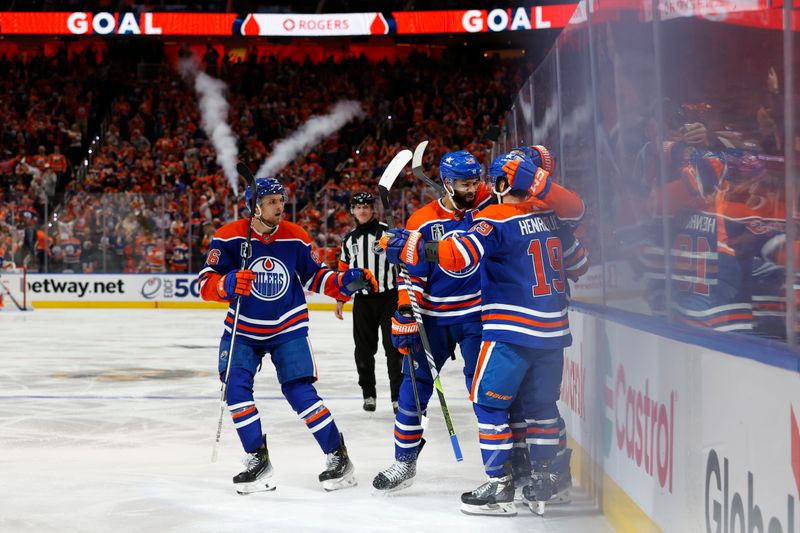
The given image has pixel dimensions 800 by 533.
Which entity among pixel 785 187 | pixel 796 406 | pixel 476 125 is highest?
pixel 476 125

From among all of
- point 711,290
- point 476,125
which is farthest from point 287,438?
point 476,125

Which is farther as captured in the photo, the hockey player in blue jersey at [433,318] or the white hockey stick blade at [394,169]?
the white hockey stick blade at [394,169]

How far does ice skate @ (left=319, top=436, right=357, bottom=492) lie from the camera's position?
475cm

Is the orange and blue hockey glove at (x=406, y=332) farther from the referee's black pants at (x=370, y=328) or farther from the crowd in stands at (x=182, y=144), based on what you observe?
the crowd in stands at (x=182, y=144)

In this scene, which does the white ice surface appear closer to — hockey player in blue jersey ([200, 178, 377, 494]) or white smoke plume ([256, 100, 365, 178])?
hockey player in blue jersey ([200, 178, 377, 494])

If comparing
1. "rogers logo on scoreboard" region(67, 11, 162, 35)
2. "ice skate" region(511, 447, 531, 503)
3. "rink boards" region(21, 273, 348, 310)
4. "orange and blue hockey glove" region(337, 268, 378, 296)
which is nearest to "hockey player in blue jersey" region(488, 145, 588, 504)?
"ice skate" region(511, 447, 531, 503)

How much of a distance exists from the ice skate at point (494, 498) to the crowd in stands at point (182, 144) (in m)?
12.0

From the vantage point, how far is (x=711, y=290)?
9.93ft

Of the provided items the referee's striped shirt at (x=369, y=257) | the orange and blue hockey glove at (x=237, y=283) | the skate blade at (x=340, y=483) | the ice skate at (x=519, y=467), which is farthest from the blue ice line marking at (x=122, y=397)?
the ice skate at (x=519, y=467)

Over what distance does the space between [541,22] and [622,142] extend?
68.3ft

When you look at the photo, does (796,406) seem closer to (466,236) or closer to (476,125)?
(466,236)

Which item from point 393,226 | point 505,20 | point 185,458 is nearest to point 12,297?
point 185,458

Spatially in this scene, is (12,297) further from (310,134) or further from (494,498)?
(494,498)

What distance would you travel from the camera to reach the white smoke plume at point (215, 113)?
2316 cm
